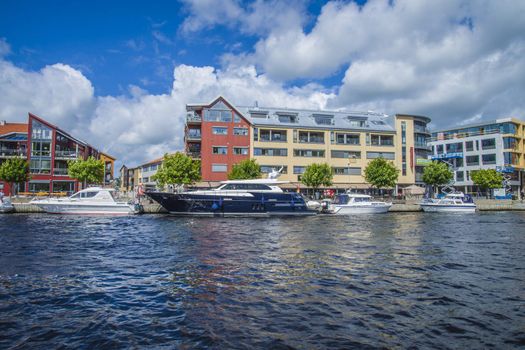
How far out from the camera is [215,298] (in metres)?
9.98

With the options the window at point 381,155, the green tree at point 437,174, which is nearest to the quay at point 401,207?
the green tree at point 437,174

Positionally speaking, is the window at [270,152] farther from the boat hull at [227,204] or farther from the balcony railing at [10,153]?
the balcony railing at [10,153]

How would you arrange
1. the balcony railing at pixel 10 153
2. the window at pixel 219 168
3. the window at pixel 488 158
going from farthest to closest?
the window at pixel 488 158 → the balcony railing at pixel 10 153 → the window at pixel 219 168

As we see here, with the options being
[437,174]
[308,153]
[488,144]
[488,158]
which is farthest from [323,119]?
[488,158]

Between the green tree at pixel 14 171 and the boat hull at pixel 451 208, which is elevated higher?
the green tree at pixel 14 171

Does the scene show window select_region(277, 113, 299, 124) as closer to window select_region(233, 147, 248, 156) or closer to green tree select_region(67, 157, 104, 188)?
window select_region(233, 147, 248, 156)

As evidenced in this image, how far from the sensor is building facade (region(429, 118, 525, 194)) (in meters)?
83.3

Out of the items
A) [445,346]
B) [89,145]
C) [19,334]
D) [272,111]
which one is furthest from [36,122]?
[445,346]

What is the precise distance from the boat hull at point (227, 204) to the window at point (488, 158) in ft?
221

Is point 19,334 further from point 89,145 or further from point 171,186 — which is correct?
point 89,145

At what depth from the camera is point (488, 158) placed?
86625 millimetres

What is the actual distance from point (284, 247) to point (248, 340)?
11.6 metres

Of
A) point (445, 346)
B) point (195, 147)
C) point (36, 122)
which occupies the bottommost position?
point (445, 346)

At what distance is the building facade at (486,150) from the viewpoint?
83312mm
